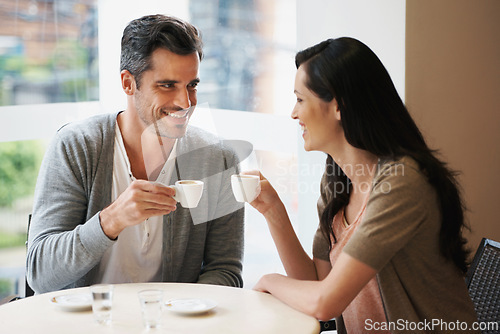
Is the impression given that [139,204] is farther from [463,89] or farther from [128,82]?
[463,89]

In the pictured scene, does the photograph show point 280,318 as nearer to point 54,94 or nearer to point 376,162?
point 376,162

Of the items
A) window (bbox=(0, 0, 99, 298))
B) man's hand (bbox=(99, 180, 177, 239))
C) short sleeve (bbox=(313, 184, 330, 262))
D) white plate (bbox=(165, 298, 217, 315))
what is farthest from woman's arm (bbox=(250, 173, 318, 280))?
window (bbox=(0, 0, 99, 298))

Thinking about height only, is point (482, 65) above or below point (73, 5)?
below

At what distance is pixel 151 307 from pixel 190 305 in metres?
0.19

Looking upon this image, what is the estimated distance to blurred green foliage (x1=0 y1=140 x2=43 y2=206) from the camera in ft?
9.76

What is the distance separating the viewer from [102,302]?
1438mm

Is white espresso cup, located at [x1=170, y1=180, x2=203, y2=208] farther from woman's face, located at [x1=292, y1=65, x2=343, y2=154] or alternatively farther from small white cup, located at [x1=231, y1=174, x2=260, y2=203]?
woman's face, located at [x1=292, y1=65, x2=343, y2=154]

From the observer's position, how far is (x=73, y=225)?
2.04 meters

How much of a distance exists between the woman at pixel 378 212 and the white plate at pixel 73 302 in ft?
1.61

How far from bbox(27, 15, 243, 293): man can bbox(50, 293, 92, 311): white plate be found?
0.26 meters

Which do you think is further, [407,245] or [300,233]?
[300,233]

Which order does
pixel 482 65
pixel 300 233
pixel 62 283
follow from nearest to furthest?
pixel 62 283
pixel 482 65
pixel 300 233

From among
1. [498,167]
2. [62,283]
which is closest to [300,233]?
[498,167]

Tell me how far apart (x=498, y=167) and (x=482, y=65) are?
20.5 inches
